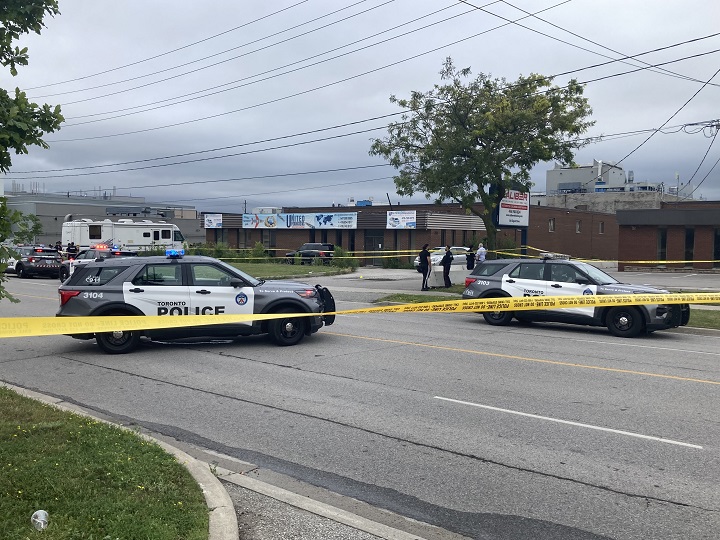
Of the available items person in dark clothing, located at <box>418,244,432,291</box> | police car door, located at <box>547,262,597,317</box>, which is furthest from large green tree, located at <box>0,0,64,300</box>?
person in dark clothing, located at <box>418,244,432,291</box>

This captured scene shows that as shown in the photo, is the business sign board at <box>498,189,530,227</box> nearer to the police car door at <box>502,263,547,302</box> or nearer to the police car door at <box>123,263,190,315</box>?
the police car door at <box>502,263,547,302</box>

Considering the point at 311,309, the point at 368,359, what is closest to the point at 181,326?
the point at 311,309

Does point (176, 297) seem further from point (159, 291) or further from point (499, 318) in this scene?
point (499, 318)

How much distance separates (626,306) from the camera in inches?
588

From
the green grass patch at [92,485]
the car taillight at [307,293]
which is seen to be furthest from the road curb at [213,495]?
the car taillight at [307,293]

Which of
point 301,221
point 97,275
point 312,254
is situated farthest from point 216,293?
point 301,221

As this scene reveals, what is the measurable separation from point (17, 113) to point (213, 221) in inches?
2379

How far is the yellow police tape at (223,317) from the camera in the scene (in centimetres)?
985

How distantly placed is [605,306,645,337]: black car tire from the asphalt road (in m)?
0.55

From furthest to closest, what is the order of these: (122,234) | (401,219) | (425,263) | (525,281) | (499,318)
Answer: (401,219) < (122,234) < (425,263) < (499,318) < (525,281)

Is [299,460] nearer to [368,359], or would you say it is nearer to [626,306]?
[368,359]

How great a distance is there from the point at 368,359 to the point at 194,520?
707 centimetres

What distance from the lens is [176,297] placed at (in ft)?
41.5

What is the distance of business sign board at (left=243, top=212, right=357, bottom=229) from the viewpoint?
56531mm
